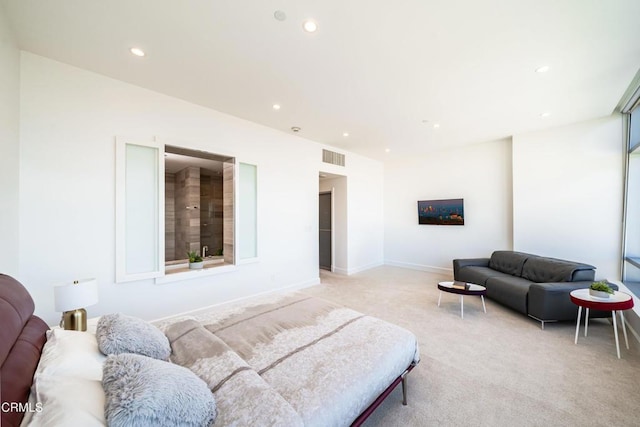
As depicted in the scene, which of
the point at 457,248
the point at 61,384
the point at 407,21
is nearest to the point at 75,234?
the point at 61,384

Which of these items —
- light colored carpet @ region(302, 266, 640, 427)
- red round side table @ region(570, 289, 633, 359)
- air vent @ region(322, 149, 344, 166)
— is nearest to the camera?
light colored carpet @ region(302, 266, 640, 427)

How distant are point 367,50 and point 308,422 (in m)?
2.91

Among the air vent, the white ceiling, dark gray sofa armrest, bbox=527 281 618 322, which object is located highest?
the white ceiling

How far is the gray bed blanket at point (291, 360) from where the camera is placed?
117 cm

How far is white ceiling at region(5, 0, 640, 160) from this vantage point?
192 centimetres

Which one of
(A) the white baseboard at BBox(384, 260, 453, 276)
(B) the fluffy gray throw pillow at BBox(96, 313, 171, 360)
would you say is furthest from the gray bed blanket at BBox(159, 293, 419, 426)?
(A) the white baseboard at BBox(384, 260, 453, 276)

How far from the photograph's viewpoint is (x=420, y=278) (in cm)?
562

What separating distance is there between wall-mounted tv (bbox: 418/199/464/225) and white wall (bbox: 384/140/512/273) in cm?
14

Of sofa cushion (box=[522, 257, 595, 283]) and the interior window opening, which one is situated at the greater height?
the interior window opening

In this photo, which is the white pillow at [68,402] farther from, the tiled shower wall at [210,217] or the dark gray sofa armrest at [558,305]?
the tiled shower wall at [210,217]

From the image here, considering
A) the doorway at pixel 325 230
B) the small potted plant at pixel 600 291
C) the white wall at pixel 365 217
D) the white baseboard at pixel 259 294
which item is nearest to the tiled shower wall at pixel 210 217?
the white baseboard at pixel 259 294

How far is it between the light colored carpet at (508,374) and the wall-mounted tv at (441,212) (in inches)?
100

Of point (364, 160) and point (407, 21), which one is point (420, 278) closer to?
point (364, 160)

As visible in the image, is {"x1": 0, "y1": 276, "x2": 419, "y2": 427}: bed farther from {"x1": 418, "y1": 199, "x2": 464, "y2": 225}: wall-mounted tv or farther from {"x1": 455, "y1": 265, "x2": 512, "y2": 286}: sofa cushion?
{"x1": 418, "y1": 199, "x2": 464, "y2": 225}: wall-mounted tv
